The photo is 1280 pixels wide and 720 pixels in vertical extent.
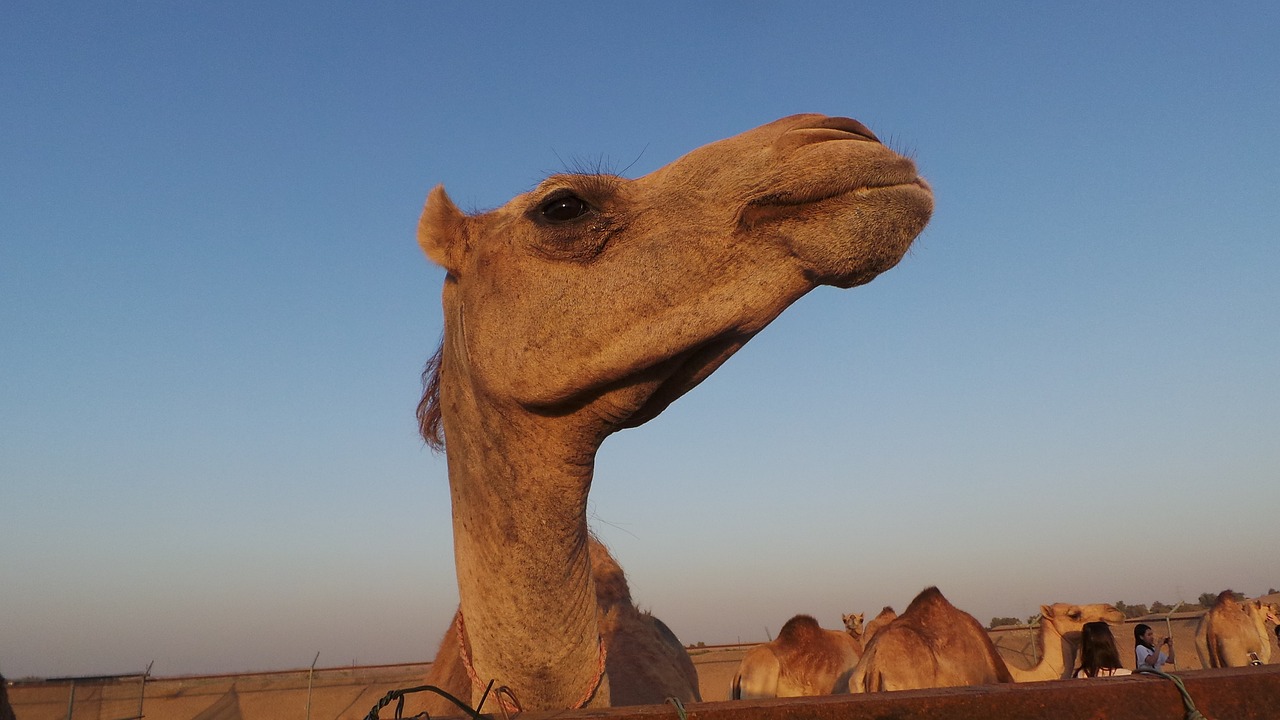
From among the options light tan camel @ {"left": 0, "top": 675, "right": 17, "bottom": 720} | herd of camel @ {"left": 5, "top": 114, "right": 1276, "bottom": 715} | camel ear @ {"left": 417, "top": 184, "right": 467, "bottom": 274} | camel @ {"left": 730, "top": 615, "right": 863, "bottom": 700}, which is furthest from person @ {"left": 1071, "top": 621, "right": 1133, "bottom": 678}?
light tan camel @ {"left": 0, "top": 675, "right": 17, "bottom": 720}

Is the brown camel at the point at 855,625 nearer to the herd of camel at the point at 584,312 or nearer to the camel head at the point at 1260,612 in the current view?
the camel head at the point at 1260,612

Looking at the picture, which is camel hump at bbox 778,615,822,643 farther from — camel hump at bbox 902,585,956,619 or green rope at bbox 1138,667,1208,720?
green rope at bbox 1138,667,1208,720

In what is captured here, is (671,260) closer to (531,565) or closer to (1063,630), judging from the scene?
(531,565)

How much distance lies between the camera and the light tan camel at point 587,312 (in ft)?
7.16

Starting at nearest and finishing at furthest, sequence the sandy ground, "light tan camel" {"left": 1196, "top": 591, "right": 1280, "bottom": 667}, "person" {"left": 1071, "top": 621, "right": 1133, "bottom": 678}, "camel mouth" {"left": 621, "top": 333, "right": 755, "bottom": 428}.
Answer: "camel mouth" {"left": 621, "top": 333, "right": 755, "bottom": 428} < "person" {"left": 1071, "top": 621, "right": 1133, "bottom": 678} < "light tan camel" {"left": 1196, "top": 591, "right": 1280, "bottom": 667} < the sandy ground

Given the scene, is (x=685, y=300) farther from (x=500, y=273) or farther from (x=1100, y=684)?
(x=1100, y=684)

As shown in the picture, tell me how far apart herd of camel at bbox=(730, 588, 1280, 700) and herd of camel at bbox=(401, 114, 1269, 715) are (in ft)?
7.88

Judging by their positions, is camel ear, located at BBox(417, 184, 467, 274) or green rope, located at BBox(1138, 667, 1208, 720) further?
camel ear, located at BBox(417, 184, 467, 274)

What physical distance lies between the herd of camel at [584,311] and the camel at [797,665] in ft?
19.4

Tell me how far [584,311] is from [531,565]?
0.74m

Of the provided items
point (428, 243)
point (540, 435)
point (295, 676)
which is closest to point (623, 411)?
point (540, 435)

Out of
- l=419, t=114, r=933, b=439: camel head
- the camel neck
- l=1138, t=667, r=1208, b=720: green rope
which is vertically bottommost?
l=1138, t=667, r=1208, b=720: green rope

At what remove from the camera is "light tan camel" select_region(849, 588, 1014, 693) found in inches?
244

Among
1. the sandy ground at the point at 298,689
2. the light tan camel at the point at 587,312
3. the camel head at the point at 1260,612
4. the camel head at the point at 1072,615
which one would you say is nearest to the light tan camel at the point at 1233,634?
the camel head at the point at 1260,612
